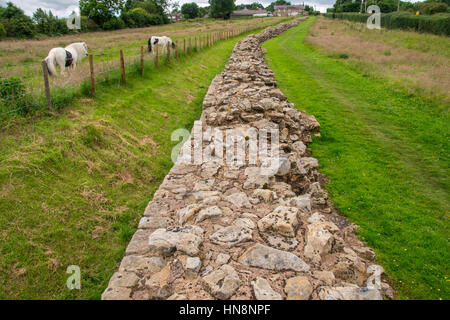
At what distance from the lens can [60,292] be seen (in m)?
4.02

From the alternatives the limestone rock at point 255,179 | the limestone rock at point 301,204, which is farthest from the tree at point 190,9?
the limestone rock at point 301,204

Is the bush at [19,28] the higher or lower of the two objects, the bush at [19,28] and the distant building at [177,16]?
the lower

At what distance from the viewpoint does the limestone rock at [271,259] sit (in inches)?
139

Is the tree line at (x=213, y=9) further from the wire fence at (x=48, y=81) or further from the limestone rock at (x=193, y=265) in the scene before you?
the limestone rock at (x=193, y=265)

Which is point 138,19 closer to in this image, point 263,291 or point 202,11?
point 202,11

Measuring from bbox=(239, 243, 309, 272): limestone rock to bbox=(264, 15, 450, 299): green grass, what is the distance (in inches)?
68.1

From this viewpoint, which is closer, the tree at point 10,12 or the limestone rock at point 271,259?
the limestone rock at point 271,259

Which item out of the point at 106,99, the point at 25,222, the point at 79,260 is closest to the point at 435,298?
the point at 79,260

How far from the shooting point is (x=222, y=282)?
3.26 m

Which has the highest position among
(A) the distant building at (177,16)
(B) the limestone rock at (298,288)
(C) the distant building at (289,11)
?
(C) the distant building at (289,11)

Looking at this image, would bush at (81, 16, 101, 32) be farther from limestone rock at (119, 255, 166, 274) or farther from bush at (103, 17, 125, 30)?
limestone rock at (119, 255, 166, 274)

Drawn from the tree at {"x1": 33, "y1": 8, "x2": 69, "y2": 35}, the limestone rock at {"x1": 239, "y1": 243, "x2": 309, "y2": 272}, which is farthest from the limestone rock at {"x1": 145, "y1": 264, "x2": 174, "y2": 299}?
the tree at {"x1": 33, "y1": 8, "x2": 69, "y2": 35}

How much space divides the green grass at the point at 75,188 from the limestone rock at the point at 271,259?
7.00 ft
